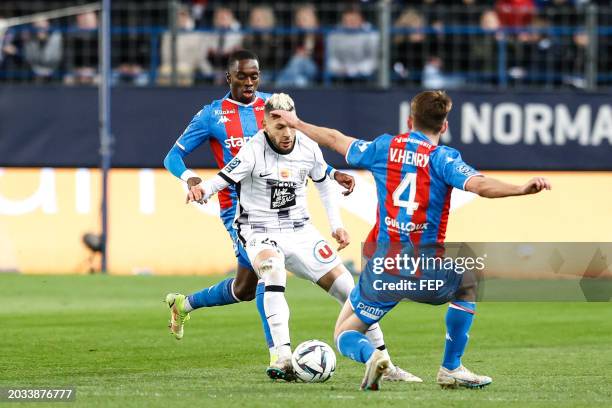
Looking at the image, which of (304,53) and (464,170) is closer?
(464,170)

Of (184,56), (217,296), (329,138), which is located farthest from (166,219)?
(329,138)

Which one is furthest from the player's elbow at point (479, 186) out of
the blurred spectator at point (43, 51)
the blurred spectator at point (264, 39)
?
the blurred spectator at point (43, 51)

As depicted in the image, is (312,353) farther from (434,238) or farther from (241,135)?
(241,135)

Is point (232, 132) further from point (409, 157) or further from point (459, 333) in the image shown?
point (459, 333)

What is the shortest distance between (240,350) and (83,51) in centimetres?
862

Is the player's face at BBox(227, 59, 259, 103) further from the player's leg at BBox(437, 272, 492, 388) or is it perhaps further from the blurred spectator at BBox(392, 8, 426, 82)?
the blurred spectator at BBox(392, 8, 426, 82)

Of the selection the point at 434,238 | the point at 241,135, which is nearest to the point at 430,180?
the point at 434,238

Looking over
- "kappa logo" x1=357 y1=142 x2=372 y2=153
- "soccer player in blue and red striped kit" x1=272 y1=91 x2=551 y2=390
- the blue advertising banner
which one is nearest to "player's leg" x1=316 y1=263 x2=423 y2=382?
"soccer player in blue and red striped kit" x1=272 y1=91 x2=551 y2=390

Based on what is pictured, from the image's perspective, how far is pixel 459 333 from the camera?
7977 millimetres

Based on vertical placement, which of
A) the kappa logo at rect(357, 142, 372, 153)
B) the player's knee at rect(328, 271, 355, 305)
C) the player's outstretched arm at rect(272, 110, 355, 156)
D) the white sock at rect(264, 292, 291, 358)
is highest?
the player's outstretched arm at rect(272, 110, 355, 156)

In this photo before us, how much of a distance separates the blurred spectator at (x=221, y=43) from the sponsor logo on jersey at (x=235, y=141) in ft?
25.8

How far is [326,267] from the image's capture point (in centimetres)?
928

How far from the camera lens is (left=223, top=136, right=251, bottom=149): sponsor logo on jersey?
1020 cm

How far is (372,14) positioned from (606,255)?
468 centimetres
